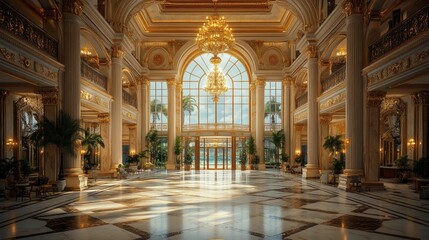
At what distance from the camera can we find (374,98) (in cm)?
1270

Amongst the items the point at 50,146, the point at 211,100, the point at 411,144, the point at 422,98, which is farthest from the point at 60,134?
the point at 211,100

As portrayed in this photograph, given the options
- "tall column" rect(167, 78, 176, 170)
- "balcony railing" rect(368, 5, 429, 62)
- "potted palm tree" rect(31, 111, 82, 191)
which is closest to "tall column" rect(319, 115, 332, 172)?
"balcony railing" rect(368, 5, 429, 62)

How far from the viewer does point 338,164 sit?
Result: 15.4 metres

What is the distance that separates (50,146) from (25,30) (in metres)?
3.78

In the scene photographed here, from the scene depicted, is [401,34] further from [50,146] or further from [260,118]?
[260,118]

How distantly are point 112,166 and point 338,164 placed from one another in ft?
35.0

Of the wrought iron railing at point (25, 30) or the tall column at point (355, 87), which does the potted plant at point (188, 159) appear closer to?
the tall column at point (355, 87)

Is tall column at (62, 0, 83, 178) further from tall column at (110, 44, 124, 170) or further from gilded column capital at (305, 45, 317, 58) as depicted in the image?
gilded column capital at (305, 45, 317, 58)

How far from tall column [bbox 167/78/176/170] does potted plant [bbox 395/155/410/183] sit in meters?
15.5

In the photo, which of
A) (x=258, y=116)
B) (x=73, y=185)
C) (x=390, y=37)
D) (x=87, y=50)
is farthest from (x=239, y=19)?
(x=73, y=185)

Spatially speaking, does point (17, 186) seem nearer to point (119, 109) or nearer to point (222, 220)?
point (222, 220)

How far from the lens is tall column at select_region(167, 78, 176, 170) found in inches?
1067

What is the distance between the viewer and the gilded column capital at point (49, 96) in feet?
40.3

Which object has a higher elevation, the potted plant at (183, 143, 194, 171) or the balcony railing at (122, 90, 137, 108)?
the balcony railing at (122, 90, 137, 108)
